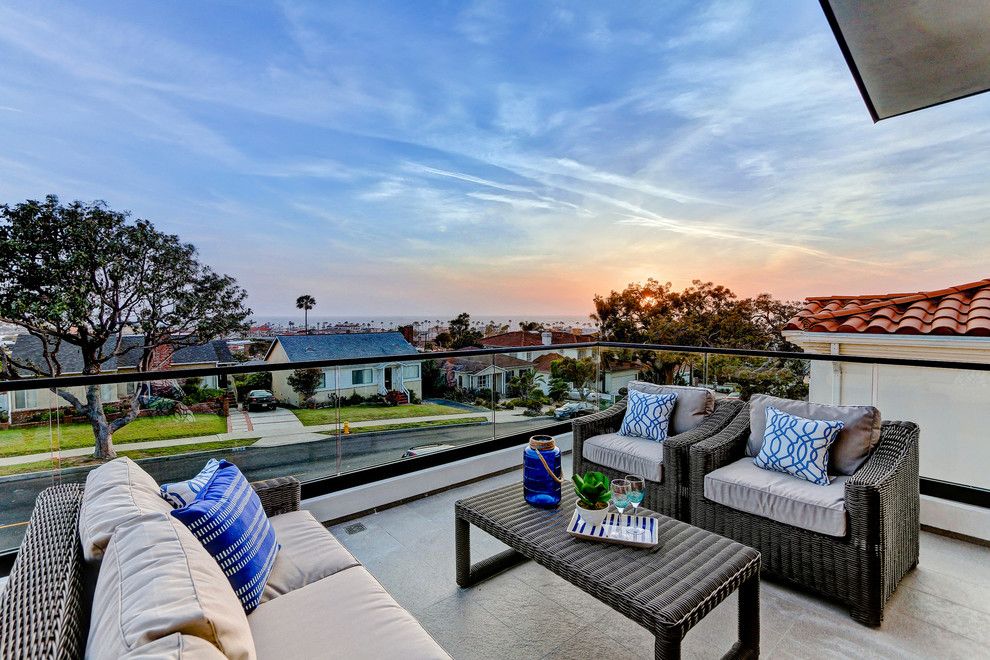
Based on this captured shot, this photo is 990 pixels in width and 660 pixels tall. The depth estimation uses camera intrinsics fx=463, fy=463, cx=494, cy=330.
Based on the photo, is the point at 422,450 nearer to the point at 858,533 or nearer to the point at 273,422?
the point at 273,422

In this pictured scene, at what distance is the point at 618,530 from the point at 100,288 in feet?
49.5

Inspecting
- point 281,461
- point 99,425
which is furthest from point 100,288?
point 281,461

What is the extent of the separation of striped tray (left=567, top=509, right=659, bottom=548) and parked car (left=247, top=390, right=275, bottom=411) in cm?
245

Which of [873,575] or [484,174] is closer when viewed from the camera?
[873,575]

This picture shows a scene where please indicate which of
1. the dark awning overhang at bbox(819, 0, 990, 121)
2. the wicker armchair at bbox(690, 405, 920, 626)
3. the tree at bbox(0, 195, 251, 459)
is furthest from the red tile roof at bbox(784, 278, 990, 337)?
the tree at bbox(0, 195, 251, 459)

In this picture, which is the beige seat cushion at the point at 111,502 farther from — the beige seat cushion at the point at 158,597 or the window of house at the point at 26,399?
the window of house at the point at 26,399

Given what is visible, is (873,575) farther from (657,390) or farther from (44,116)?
(44,116)

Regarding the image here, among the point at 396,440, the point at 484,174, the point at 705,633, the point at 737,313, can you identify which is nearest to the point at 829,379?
the point at 705,633

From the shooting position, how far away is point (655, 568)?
68.2 inches

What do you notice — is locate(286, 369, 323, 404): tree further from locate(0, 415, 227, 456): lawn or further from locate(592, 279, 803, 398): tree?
locate(592, 279, 803, 398): tree

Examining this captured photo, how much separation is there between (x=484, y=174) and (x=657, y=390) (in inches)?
229

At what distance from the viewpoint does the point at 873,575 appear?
2.06 m

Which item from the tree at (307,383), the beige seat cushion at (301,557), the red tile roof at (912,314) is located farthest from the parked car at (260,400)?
the red tile roof at (912,314)

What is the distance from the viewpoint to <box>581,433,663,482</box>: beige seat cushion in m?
3.03
